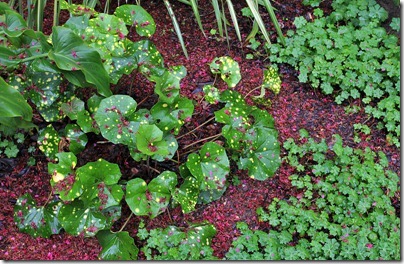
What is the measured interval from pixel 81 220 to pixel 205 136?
903 millimetres

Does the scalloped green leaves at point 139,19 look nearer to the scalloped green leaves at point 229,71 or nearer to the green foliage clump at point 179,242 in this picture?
the scalloped green leaves at point 229,71

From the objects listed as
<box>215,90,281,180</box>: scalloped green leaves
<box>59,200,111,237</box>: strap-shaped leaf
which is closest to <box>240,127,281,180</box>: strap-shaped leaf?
<box>215,90,281,180</box>: scalloped green leaves

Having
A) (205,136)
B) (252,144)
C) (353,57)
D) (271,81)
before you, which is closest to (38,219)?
(205,136)

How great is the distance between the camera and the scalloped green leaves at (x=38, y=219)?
7.70ft

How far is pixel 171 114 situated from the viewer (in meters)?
2.40

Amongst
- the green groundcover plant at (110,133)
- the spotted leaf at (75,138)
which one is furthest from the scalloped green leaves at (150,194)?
the spotted leaf at (75,138)

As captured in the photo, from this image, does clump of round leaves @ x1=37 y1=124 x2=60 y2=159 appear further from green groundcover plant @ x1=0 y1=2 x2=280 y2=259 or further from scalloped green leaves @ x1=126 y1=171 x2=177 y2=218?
scalloped green leaves @ x1=126 y1=171 x2=177 y2=218

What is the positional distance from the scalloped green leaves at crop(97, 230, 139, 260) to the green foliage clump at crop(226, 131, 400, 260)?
53 cm

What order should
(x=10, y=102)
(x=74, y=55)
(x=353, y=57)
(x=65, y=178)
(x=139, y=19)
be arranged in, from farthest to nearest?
(x=353, y=57) < (x=139, y=19) < (x=65, y=178) < (x=74, y=55) < (x=10, y=102)

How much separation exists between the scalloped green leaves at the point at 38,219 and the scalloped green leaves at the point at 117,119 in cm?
46

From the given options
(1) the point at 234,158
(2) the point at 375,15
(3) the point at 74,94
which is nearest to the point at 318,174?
(1) the point at 234,158

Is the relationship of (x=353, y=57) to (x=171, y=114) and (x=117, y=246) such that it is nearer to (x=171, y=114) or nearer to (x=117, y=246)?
(x=171, y=114)

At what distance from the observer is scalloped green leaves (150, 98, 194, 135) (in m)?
2.38

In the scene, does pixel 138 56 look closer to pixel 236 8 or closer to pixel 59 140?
pixel 59 140
